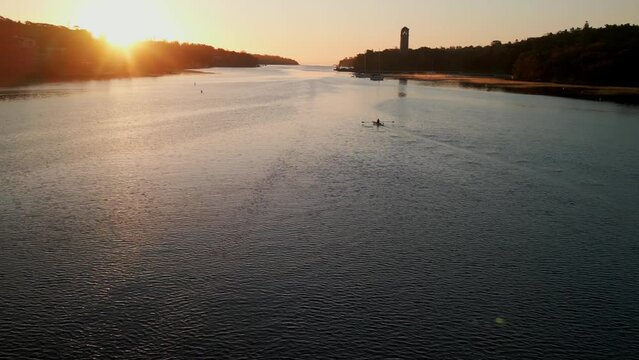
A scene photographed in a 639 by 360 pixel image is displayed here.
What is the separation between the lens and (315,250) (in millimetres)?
15938

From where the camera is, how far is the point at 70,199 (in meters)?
20.8

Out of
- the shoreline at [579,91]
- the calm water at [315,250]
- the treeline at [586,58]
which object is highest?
the treeline at [586,58]

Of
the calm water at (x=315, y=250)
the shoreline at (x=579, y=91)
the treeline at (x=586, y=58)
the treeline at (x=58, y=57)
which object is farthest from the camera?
the treeline at (x=586, y=58)

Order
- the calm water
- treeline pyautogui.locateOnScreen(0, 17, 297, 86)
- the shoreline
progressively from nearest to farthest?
the calm water < the shoreline < treeline pyautogui.locateOnScreen(0, 17, 297, 86)

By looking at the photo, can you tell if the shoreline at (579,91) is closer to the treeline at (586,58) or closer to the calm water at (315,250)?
the treeline at (586,58)

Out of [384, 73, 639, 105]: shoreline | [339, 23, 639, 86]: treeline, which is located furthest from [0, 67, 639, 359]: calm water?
[339, 23, 639, 86]: treeline

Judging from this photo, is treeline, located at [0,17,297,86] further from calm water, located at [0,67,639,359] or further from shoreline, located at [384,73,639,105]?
shoreline, located at [384,73,639,105]

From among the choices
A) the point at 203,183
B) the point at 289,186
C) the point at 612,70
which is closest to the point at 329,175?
the point at 289,186

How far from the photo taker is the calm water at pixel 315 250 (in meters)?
11.1

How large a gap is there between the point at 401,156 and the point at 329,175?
7.69 metres

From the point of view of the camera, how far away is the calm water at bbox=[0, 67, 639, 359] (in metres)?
11.1

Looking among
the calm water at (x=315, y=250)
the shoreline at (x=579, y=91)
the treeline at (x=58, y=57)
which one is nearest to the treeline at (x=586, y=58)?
the shoreline at (x=579, y=91)

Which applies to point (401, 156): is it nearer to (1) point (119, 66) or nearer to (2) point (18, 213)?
(2) point (18, 213)

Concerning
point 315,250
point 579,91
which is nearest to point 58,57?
point 579,91
